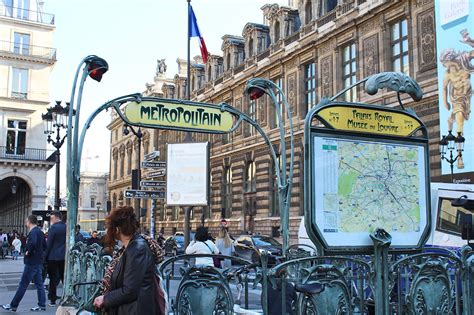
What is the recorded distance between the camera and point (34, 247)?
1088 centimetres

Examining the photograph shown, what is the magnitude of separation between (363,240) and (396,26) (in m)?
25.0

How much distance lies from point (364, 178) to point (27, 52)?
4710 cm

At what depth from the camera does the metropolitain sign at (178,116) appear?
917 centimetres

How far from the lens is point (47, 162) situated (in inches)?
1815

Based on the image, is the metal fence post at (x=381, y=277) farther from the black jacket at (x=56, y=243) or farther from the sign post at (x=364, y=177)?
the black jacket at (x=56, y=243)

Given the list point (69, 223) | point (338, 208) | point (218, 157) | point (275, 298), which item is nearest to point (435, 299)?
point (338, 208)

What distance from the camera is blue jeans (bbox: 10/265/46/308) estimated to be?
10328 millimetres

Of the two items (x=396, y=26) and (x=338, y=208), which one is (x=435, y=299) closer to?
(x=338, y=208)


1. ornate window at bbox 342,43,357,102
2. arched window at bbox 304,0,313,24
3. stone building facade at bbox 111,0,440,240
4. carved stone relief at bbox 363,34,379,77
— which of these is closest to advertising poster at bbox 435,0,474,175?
stone building facade at bbox 111,0,440,240

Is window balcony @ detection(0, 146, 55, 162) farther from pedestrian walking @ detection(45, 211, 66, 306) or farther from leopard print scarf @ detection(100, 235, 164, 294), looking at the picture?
leopard print scarf @ detection(100, 235, 164, 294)

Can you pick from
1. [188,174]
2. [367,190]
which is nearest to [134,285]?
[367,190]

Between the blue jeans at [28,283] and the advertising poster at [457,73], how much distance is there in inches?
704

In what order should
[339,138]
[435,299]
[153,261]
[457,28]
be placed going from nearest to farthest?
[153,261]
[435,299]
[339,138]
[457,28]

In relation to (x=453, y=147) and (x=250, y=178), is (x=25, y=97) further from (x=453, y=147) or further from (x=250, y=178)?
(x=453, y=147)
